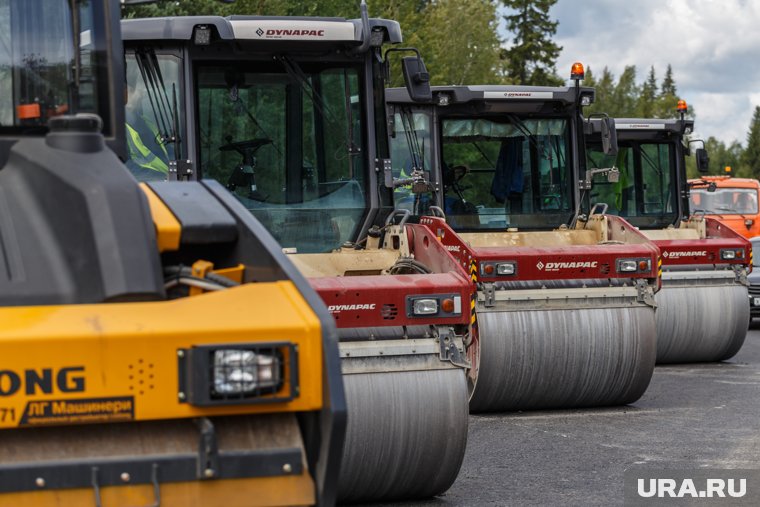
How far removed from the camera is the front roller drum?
10547 millimetres

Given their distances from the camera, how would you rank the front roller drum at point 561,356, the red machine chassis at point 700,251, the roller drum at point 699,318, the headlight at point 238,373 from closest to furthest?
the headlight at point 238,373 → the front roller drum at point 561,356 → the roller drum at point 699,318 → the red machine chassis at point 700,251

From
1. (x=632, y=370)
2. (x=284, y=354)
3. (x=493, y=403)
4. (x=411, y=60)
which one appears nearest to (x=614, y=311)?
(x=632, y=370)

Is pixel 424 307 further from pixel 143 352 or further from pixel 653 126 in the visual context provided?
pixel 653 126

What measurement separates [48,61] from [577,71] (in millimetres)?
8957

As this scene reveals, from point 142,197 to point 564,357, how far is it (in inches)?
273

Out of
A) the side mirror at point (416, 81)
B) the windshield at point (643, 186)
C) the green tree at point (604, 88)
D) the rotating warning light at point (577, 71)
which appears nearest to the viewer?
the side mirror at point (416, 81)

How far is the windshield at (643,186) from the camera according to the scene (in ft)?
56.3

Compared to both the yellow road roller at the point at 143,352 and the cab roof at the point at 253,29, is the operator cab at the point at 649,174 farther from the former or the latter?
the yellow road roller at the point at 143,352

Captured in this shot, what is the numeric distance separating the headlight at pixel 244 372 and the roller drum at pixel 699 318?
426 inches

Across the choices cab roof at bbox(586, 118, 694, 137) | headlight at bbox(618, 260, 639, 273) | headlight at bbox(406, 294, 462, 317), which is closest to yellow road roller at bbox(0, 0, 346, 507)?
headlight at bbox(406, 294, 462, 317)

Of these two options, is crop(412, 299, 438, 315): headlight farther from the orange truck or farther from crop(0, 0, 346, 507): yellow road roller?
the orange truck

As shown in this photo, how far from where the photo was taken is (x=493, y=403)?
1068 cm

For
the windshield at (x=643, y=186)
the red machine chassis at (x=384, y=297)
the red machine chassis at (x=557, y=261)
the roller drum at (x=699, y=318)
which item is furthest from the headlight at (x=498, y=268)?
the windshield at (x=643, y=186)

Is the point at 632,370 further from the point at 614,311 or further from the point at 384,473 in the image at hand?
the point at 384,473
